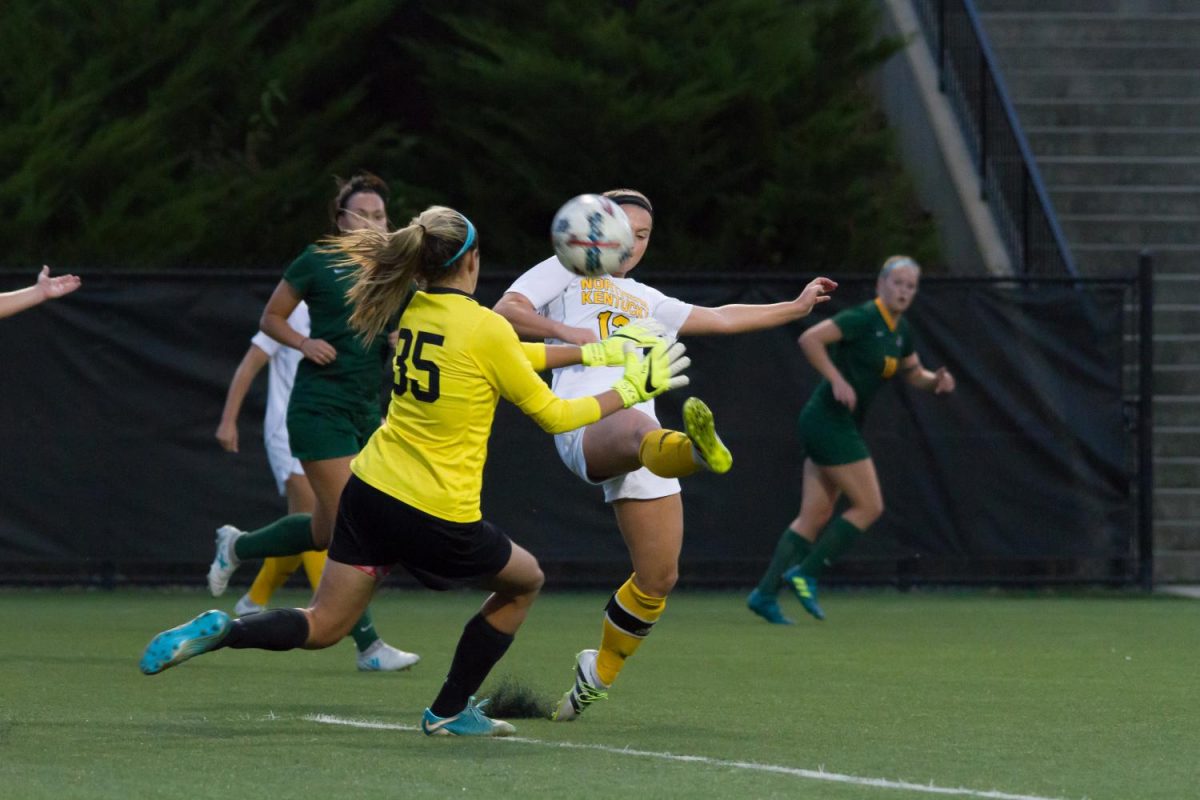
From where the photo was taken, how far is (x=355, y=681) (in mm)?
8516

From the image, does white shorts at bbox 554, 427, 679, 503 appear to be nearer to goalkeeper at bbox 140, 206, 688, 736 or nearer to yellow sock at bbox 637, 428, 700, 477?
yellow sock at bbox 637, 428, 700, 477

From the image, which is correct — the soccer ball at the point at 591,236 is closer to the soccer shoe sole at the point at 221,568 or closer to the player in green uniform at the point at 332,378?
the player in green uniform at the point at 332,378

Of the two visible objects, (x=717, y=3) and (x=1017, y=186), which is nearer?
(x=717, y=3)

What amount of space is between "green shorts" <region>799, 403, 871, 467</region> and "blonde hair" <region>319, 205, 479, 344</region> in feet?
18.6

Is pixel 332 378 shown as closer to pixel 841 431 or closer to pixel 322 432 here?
pixel 322 432

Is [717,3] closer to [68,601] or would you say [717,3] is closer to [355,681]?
[68,601]

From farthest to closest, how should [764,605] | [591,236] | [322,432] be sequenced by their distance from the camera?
[764,605] < [322,432] < [591,236]

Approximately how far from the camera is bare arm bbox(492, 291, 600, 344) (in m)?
7.16

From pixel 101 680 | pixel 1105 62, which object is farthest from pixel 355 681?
pixel 1105 62

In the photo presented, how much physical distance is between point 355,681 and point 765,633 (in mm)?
3299

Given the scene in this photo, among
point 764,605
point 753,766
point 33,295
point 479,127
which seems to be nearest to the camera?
point 753,766

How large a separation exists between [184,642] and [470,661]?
95 cm

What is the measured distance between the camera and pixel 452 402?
6.29 meters

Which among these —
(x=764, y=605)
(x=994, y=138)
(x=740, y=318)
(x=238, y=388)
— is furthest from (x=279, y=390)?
(x=994, y=138)
